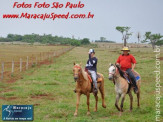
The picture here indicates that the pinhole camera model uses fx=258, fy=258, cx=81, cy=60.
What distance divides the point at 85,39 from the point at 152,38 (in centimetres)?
5183

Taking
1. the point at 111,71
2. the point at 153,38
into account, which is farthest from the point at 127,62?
the point at 153,38

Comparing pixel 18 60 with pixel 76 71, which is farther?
pixel 18 60

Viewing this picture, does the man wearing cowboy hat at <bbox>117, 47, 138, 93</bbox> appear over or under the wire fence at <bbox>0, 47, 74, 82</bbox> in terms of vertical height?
over

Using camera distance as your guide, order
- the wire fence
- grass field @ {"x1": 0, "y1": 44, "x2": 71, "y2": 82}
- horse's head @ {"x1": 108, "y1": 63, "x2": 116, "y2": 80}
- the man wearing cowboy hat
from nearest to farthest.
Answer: horse's head @ {"x1": 108, "y1": 63, "x2": 116, "y2": 80} → the man wearing cowboy hat → the wire fence → grass field @ {"x1": 0, "y1": 44, "x2": 71, "y2": 82}

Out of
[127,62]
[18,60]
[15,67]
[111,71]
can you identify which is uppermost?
[127,62]

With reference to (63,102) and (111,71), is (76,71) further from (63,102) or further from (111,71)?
(63,102)

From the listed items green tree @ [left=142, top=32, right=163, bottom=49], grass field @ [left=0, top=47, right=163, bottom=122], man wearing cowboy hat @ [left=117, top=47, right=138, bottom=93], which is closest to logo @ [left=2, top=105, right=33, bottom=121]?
grass field @ [left=0, top=47, right=163, bottom=122]

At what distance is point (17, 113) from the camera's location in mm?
9844

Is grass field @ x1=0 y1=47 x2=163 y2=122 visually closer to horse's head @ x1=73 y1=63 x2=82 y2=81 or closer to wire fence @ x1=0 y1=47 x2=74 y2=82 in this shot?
horse's head @ x1=73 y1=63 x2=82 y2=81

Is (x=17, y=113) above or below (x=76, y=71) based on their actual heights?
below

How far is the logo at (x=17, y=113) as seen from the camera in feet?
30.8

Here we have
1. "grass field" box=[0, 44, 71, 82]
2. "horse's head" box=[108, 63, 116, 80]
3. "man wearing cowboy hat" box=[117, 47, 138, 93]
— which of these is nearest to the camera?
"horse's head" box=[108, 63, 116, 80]

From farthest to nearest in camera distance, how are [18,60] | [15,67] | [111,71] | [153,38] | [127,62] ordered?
[153,38]
[18,60]
[15,67]
[127,62]
[111,71]

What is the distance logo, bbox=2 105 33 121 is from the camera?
369 inches
